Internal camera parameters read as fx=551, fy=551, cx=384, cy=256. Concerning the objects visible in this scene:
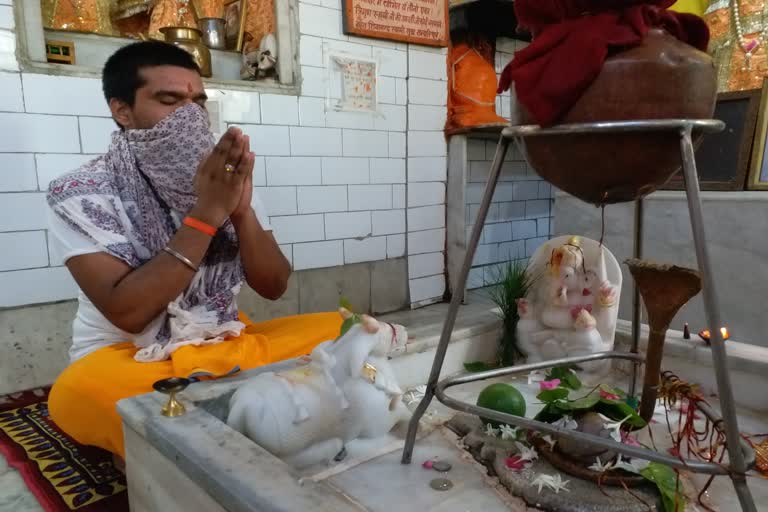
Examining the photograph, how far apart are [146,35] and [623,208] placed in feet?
8.17

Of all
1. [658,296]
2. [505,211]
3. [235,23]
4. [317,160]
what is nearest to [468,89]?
[505,211]

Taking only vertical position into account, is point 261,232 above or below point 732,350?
above

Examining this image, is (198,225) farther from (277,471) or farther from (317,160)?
(317,160)

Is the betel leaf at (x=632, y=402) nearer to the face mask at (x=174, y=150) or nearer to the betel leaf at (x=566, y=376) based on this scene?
the betel leaf at (x=566, y=376)

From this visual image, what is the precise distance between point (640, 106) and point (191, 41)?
85.2 inches

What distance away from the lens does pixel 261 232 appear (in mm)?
1557

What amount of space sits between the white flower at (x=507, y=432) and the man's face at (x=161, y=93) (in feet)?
3.61

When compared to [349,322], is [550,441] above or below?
below

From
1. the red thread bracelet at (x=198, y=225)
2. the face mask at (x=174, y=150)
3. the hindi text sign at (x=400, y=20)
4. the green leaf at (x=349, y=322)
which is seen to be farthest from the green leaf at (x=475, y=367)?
the hindi text sign at (x=400, y=20)

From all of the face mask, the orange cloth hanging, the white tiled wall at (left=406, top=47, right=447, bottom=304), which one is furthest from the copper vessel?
the orange cloth hanging

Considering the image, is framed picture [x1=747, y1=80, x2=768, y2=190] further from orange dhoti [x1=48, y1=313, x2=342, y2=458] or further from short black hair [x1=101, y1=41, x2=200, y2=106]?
short black hair [x1=101, y1=41, x2=200, y2=106]

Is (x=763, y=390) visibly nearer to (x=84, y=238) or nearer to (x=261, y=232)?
(x=261, y=232)

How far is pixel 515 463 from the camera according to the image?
3.33 feet

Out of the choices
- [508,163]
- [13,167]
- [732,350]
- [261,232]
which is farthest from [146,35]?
[732,350]
